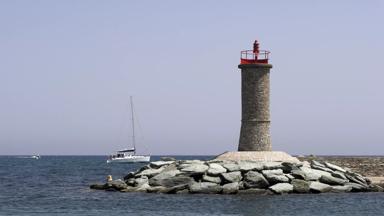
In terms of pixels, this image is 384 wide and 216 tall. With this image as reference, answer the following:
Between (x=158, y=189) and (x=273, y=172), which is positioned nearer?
(x=273, y=172)

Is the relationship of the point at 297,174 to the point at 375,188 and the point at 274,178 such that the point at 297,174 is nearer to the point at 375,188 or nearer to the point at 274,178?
the point at 274,178

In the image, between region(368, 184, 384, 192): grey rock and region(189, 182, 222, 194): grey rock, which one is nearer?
region(189, 182, 222, 194): grey rock

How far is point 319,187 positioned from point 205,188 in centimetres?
616

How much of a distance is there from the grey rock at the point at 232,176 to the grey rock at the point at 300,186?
9.50ft

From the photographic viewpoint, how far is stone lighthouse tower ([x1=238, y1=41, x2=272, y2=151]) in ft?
128

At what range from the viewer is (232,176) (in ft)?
117

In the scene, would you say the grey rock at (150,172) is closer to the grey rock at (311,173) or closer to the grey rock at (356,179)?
the grey rock at (311,173)

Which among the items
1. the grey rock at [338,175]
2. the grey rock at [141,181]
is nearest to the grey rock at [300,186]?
the grey rock at [338,175]

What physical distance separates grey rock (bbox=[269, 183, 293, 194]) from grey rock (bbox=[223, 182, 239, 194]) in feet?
5.83

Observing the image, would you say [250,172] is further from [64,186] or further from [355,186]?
[64,186]

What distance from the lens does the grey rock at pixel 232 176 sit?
117 feet

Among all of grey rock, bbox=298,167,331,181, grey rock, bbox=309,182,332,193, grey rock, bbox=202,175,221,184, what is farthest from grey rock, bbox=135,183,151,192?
grey rock, bbox=309,182,332,193

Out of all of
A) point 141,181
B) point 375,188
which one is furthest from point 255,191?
point 375,188

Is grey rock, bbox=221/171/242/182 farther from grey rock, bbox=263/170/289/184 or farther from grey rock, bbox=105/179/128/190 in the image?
grey rock, bbox=105/179/128/190
